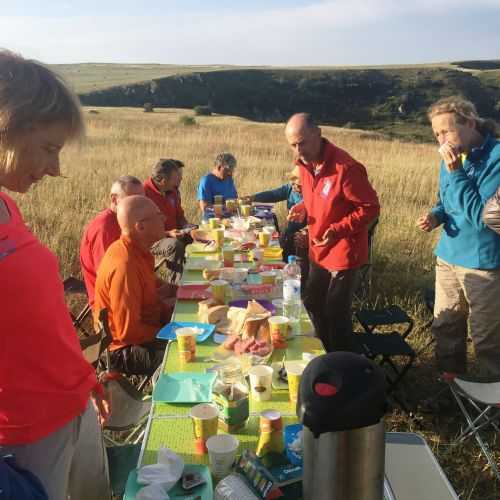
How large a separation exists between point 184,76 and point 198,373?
205 ft

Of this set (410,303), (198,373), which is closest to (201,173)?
(410,303)

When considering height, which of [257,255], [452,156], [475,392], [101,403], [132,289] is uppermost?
[452,156]

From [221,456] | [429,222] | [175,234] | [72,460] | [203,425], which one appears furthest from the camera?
[175,234]

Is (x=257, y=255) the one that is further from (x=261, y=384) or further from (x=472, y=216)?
(x=261, y=384)

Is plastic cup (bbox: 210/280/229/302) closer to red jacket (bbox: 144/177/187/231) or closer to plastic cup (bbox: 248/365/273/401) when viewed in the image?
A: plastic cup (bbox: 248/365/273/401)

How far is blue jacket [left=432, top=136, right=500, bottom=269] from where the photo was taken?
3.05 metres

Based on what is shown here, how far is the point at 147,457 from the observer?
A: 1713mm

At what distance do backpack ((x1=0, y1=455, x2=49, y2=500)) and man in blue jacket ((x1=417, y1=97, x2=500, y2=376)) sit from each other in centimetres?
274

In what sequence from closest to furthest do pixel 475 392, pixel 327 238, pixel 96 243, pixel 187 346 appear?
pixel 187 346, pixel 475 392, pixel 96 243, pixel 327 238

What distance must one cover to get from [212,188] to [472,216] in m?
4.29

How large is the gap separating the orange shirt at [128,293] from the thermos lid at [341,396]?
1930 millimetres

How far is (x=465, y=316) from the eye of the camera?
352cm

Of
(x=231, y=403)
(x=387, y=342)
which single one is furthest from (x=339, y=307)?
(x=231, y=403)

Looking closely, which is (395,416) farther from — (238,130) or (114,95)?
(114,95)
